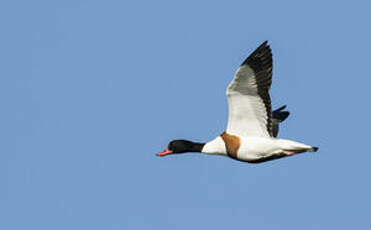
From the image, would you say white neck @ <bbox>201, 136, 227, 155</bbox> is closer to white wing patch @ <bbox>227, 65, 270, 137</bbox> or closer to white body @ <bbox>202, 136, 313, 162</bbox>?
white body @ <bbox>202, 136, 313, 162</bbox>

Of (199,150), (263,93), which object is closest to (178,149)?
(199,150)

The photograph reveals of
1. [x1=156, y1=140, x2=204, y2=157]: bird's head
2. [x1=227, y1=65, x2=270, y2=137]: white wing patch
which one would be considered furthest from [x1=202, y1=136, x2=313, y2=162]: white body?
[x1=156, y1=140, x2=204, y2=157]: bird's head

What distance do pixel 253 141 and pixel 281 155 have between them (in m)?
0.71

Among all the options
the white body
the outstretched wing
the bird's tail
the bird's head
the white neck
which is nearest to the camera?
the outstretched wing

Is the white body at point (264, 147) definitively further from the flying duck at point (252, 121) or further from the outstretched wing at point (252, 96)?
the outstretched wing at point (252, 96)

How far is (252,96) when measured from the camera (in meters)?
17.3

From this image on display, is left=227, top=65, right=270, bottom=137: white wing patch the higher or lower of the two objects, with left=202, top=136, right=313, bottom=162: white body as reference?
higher

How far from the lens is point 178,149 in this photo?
19.0 m

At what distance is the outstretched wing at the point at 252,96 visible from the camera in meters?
17.0

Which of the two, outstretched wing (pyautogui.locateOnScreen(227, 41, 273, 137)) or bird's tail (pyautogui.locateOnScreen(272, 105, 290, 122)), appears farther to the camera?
bird's tail (pyautogui.locateOnScreen(272, 105, 290, 122))

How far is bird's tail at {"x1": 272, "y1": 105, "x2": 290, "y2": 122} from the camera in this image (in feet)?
68.2

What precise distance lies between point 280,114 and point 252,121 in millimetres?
3324

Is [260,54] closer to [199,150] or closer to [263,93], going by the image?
[263,93]

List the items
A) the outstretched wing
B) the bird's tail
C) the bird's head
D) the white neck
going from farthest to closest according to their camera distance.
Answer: the bird's tail, the bird's head, the white neck, the outstretched wing
